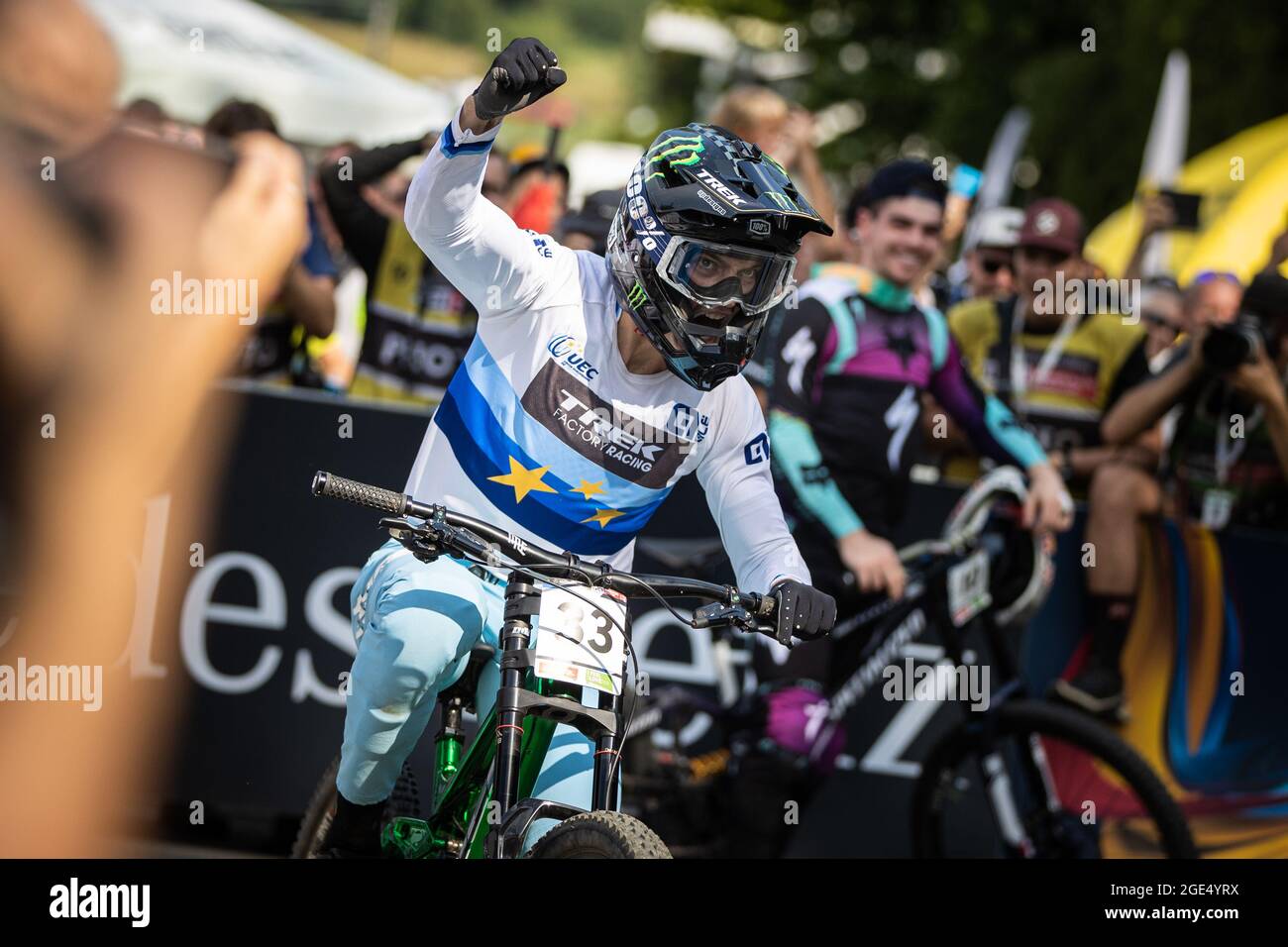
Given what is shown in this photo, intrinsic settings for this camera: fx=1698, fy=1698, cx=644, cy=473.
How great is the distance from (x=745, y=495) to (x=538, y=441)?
1.92 ft

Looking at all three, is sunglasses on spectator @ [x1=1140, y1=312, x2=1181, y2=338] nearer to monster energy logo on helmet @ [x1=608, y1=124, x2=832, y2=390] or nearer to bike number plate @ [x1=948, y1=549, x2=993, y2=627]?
bike number plate @ [x1=948, y1=549, x2=993, y2=627]

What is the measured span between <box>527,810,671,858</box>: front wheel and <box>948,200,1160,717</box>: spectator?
4.03 m

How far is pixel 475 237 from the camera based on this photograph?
4074 mm

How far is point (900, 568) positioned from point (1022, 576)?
0.66 m

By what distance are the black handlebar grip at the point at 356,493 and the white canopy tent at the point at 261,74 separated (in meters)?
7.98

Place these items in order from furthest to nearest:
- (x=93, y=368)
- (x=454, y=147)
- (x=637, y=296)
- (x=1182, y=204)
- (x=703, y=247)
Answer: (x=1182, y=204) < (x=93, y=368) < (x=637, y=296) < (x=703, y=247) < (x=454, y=147)

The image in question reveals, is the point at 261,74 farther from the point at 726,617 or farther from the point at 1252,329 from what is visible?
the point at 726,617

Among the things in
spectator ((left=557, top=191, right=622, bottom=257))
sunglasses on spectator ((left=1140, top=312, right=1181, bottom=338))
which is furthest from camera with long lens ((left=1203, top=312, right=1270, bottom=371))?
spectator ((left=557, top=191, right=622, bottom=257))

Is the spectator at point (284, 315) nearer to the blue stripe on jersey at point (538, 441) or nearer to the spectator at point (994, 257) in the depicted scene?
the blue stripe on jersey at point (538, 441)

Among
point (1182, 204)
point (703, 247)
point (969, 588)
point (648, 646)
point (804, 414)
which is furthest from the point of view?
point (1182, 204)

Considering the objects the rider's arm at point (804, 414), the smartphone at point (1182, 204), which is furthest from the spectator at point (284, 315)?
the smartphone at point (1182, 204)

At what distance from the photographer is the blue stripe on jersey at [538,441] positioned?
13.9ft

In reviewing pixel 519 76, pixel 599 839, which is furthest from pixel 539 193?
pixel 599 839
